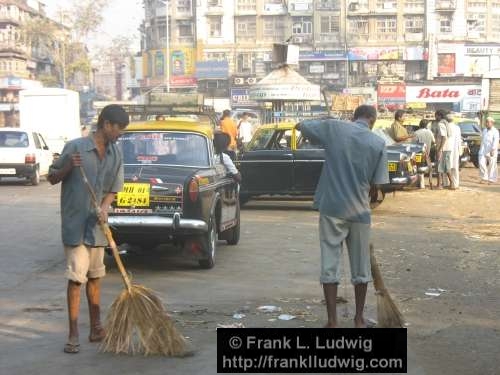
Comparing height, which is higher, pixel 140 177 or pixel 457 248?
pixel 140 177

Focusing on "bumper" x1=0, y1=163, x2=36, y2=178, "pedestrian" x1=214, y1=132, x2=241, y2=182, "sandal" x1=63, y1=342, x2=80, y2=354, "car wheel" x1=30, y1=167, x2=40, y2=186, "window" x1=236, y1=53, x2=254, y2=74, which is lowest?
"car wheel" x1=30, y1=167, x2=40, y2=186

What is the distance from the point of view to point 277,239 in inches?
481

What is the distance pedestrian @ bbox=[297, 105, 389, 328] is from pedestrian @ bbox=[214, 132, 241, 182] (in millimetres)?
4038

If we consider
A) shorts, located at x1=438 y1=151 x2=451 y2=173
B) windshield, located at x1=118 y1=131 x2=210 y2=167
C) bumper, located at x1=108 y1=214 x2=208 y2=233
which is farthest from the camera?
shorts, located at x1=438 y1=151 x2=451 y2=173

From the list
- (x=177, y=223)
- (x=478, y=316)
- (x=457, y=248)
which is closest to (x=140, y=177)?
(x=177, y=223)

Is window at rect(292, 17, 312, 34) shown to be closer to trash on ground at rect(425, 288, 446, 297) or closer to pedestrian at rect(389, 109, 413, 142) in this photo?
pedestrian at rect(389, 109, 413, 142)

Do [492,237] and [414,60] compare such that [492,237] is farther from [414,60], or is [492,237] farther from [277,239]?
[414,60]

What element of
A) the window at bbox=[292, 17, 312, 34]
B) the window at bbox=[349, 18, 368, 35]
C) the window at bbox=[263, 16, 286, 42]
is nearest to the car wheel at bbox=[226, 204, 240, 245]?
the window at bbox=[349, 18, 368, 35]

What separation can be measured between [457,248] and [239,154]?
599 centimetres

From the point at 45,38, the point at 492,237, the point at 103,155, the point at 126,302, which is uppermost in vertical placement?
the point at 45,38

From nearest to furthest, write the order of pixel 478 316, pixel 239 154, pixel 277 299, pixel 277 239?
1. pixel 478 316
2. pixel 277 299
3. pixel 277 239
4. pixel 239 154

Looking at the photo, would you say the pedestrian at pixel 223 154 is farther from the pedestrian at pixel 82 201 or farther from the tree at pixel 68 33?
the tree at pixel 68 33

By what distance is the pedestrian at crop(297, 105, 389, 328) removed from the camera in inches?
252

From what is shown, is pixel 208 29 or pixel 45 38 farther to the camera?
pixel 208 29
